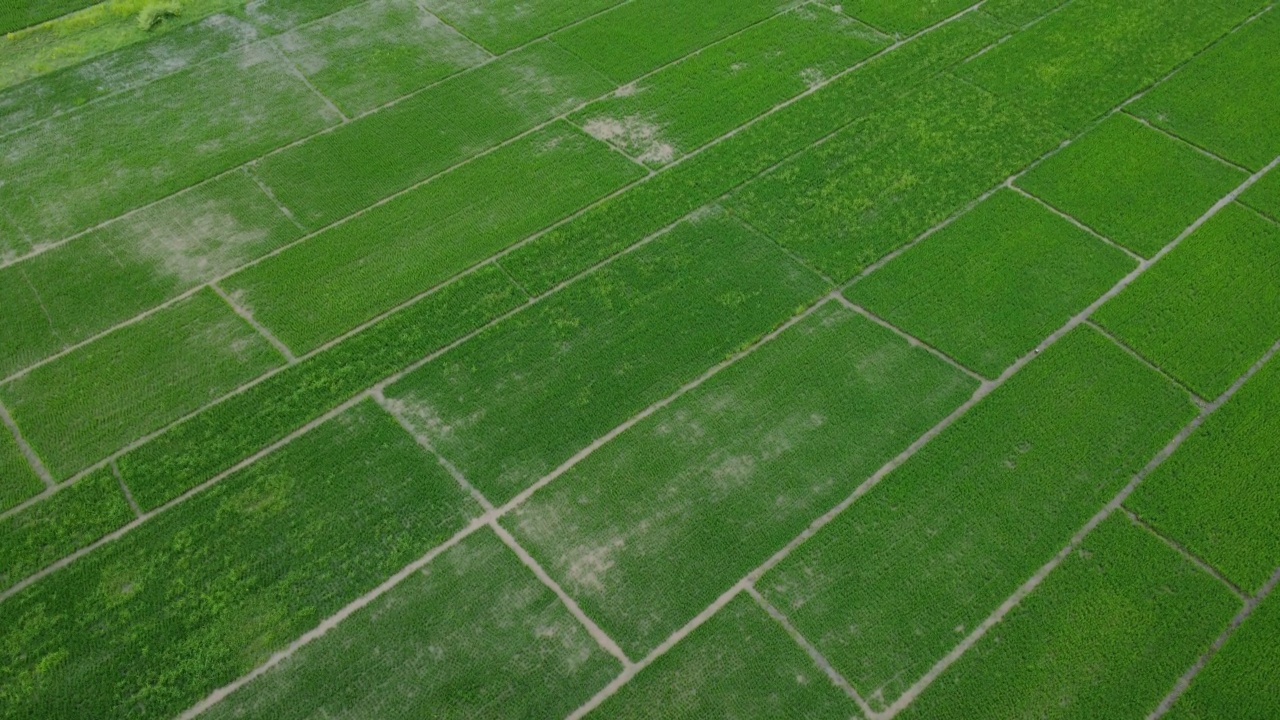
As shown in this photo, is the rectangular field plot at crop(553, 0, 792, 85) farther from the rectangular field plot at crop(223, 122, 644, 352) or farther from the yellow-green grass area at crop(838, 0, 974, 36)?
the rectangular field plot at crop(223, 122, 644, 352)

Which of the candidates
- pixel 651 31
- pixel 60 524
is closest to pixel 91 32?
pixel 651 31

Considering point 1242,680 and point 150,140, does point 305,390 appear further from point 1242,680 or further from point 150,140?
point 1242,680

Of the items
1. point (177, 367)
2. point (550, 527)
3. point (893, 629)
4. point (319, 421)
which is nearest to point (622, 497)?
point (550, 527)

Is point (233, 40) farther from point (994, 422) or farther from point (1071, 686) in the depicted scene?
point (1071, 686)

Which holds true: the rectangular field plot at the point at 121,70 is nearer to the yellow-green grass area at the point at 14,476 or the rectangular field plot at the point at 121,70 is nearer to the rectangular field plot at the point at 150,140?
the rectangular field plot at the point at 150,140

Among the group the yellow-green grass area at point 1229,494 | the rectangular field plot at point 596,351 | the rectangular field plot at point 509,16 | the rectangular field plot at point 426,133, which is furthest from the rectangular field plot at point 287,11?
the yellow-green grass area at point 1229,494

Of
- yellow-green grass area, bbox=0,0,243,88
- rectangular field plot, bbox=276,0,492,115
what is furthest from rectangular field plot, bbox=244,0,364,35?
yellow-green grass area, bbox=0,0,243,88

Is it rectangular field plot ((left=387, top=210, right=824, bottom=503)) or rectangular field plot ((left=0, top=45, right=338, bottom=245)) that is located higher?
rectangular field plot ((left=0, top=45, right=338, bottom=245))
